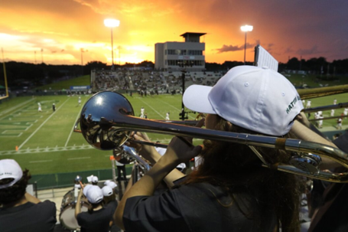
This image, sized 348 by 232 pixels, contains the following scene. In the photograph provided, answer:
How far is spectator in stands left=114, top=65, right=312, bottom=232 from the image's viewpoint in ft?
3.00

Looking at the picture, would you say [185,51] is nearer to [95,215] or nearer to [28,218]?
[95,215]

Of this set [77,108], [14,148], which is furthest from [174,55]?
[14,148]

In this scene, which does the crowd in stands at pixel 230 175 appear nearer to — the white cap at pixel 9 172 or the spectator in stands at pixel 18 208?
the spectator in stands at pixel 18 208

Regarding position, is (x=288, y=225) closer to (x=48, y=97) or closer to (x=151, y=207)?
(x=151, y=207)

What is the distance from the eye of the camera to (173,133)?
46.1 inches

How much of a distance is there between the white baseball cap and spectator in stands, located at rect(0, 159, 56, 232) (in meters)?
1.68

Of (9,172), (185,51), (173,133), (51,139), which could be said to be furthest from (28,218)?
(185,51)

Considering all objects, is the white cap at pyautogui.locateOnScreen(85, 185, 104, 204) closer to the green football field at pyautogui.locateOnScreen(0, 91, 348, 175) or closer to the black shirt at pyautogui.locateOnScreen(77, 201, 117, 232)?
the black shirt at pyautogui.locateOnScreen(77, 201, 117, 232)

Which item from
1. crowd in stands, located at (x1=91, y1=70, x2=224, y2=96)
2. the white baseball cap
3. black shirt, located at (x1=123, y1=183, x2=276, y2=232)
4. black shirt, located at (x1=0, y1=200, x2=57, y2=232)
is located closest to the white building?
crowd in stands, located at (x1=91, y1=70, x2=224, y2=96)

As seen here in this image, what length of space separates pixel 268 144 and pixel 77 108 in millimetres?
30636

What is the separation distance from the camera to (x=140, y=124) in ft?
4.37

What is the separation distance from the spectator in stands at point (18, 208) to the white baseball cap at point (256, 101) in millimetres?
1677

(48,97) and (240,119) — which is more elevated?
(240,119)

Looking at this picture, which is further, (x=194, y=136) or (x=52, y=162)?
(x=52, y=162)
